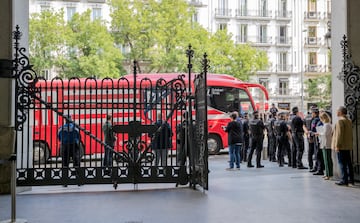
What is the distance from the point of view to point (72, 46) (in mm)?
33594

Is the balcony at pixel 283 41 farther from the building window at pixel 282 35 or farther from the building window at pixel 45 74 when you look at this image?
A: the building window at pixel 45 74

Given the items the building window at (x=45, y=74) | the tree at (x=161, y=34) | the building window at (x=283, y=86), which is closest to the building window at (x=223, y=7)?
the building window at (x=283, y=86)

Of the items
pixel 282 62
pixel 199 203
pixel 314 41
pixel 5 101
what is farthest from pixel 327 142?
pixel 314 41

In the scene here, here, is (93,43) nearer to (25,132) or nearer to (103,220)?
(25,132)

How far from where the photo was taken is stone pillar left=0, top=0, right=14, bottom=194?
9391 mm

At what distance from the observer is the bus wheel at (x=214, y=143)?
786 inches

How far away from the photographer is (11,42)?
958cm

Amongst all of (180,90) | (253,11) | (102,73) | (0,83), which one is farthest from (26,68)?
(253,11)

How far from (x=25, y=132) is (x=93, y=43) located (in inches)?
947

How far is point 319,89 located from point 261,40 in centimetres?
940

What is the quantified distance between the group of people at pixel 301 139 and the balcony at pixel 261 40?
35.7 metres

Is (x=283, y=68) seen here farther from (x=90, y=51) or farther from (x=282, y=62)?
(x=90, y=51)

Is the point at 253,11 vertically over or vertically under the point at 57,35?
over

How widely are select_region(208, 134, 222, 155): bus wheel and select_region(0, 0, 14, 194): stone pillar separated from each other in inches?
456
